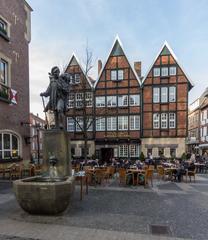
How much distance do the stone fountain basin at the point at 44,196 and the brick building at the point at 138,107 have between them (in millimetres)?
16716

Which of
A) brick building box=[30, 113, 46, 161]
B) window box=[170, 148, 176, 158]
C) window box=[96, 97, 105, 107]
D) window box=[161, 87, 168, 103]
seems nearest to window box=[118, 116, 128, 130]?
window box=[96, 97, 105, 107]

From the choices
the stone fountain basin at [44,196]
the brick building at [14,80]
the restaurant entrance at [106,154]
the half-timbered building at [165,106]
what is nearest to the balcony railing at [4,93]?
the brick building at [14,80]

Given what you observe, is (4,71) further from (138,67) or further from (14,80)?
(138,67)

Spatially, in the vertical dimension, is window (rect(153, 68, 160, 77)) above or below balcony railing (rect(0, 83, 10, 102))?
above

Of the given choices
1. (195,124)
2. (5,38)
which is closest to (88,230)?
(5,38)

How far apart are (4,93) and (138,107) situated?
45.9ft

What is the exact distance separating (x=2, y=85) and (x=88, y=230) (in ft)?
37.1

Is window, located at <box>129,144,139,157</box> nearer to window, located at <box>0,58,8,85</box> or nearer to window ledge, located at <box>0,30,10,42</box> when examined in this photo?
window, located at <box>0,58,8,85</box>

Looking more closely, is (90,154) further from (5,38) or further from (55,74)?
(55,74)

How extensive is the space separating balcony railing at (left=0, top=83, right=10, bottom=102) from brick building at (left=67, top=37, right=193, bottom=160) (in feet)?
28.8

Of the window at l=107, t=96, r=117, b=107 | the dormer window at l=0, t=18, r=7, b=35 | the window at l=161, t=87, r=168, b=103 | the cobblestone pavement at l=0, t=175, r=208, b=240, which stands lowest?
the cobblestone pavement at l=0, t=175, r=208, b=240

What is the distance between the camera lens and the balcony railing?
12657mm

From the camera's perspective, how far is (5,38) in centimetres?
1323

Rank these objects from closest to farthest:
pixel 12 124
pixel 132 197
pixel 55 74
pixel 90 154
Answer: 1. pixel 55 74
2. pixel 132 197
3. pixel 12 124
4. pixel 90 154
